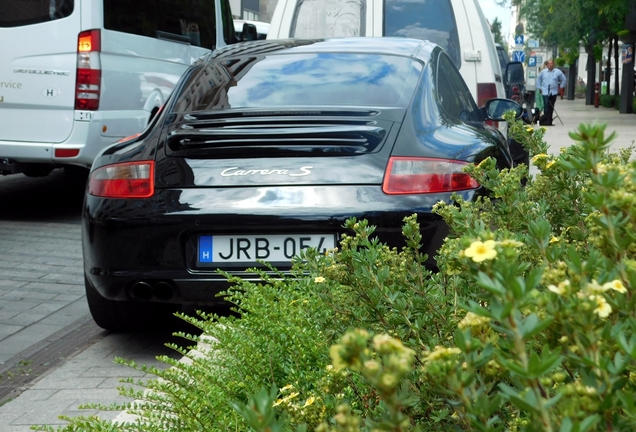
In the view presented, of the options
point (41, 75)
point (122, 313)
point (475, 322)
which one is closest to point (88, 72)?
point (41, 75)

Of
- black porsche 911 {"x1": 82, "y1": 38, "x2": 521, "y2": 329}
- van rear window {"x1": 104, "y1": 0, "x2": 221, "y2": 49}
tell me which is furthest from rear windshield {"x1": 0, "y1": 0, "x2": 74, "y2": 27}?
black porsche 911 {"x1": 82, "y1": 38, "x2": 521, "y2": 329}

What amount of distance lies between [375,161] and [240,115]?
29.1 inches

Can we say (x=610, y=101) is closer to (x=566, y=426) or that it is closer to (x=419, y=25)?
(x=419, y=25)

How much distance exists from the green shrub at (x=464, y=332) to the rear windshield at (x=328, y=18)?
258 inches

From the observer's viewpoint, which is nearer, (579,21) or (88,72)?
(88,72)

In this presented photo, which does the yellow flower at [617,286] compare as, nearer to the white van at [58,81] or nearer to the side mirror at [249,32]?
the white van at [58,81]

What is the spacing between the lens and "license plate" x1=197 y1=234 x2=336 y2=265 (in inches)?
182

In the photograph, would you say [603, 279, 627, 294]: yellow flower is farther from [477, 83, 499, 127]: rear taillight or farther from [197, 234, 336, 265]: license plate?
[477, 83, 499, 127]: rear taillight

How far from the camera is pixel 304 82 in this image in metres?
5.46

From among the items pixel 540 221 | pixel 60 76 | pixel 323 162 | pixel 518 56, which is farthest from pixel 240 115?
pixel 518 56

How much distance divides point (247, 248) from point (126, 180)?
2.17 feet

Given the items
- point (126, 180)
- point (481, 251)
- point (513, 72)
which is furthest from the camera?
point (513, 72)

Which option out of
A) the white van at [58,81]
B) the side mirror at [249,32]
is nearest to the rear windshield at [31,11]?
the white van at [58,81]

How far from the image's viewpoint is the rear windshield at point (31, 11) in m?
9.71
